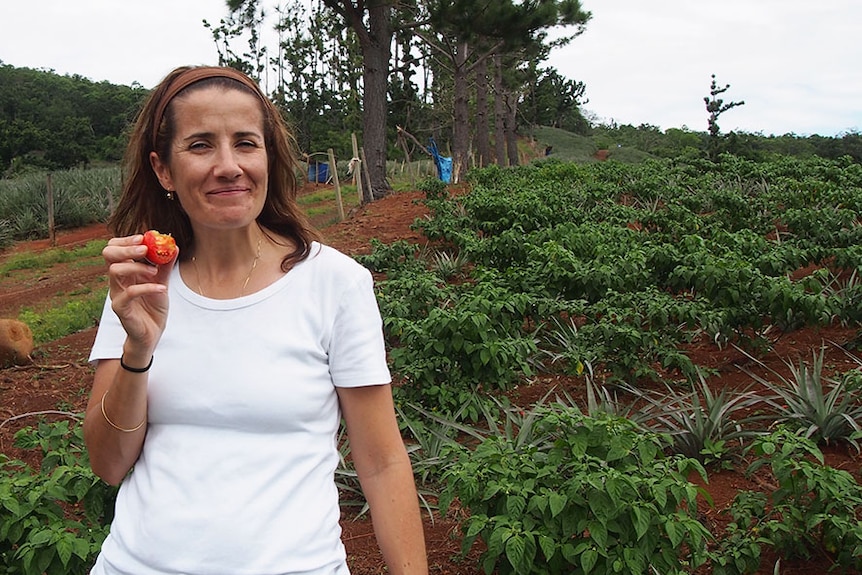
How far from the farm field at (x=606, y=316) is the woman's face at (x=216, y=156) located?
1664 mm

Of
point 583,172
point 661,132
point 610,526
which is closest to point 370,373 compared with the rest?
point 610,526

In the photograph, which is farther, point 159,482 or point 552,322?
point 552,322

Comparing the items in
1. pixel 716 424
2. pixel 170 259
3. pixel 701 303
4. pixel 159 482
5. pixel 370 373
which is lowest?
pixel 716 424

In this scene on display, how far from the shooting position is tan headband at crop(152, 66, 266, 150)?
1.64 metres

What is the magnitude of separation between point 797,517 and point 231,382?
75.9 inches

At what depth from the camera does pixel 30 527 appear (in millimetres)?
2248

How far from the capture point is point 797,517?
255 cm

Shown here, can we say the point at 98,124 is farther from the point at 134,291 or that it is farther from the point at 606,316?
the point at 134,291

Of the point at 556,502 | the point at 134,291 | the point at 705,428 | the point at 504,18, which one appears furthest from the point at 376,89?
the point at 134,291

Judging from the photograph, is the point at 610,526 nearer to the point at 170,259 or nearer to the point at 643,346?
the point at 170,259

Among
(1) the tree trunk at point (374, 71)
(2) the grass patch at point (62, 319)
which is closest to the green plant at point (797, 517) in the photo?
(2) the grass patch at point (62, 319)

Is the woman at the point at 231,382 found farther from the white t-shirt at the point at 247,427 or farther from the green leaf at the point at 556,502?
the green leaf at the point at 556,502

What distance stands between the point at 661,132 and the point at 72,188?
4666 cm

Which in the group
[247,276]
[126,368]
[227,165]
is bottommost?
[126,368]
